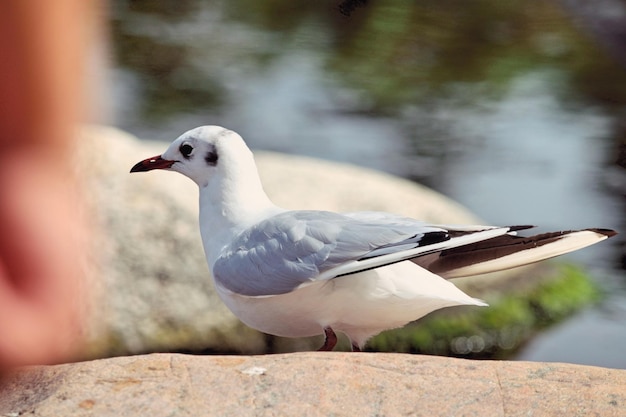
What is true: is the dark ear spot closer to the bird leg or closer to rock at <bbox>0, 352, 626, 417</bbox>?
the bird leg

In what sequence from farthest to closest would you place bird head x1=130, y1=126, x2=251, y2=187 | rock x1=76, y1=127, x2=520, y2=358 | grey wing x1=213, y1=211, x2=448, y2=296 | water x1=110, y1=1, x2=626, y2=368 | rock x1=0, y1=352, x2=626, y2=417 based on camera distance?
water x1=110, y1=1, x2=626, y2=368
rock x1=76, y1=127, x2=520, y2=358
bird head x1=130, y1=126, x2=251, y2=187
grey wing x1=213, y1=211, x2=448, y2=296
rock x1=0, y1=352, x2=626, y2=417

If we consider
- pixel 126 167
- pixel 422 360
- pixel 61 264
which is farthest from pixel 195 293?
pixel 61 264

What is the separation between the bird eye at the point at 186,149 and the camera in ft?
5.71

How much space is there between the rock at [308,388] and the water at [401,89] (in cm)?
213

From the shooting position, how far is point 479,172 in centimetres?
417

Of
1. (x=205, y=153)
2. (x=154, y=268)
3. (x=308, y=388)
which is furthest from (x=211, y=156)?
(x=154, y=268)

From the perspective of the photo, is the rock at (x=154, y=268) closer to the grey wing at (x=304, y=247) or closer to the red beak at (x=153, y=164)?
the red beak at (x=153, y=164)

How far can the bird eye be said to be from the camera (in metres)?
1.74

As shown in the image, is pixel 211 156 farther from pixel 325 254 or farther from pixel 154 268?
pixel 154 268

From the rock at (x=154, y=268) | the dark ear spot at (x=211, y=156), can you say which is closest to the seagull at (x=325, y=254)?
the dark ear spot at (x=211, y=156)

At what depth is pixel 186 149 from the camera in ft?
5.72

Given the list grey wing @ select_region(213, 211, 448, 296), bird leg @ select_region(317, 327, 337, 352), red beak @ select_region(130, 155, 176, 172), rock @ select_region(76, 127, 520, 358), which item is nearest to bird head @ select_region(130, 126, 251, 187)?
red beak @ select_region(130, 155, 176, 172)

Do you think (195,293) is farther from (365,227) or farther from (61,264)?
(61,264)

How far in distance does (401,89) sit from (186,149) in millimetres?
3537
